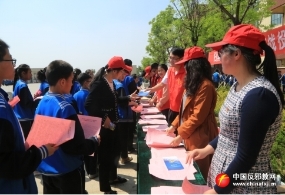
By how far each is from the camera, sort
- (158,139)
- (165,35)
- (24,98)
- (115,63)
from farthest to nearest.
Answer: (165,35)
(24,98)
(115,63)
(158,139)

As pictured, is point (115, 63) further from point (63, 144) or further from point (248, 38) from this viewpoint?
point (248, 38)

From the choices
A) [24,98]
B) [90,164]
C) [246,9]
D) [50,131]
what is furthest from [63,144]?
[246,9]

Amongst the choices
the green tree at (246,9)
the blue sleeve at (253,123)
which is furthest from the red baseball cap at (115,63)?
the green tree at (246,9)

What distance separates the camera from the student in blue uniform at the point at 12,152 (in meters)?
1.21

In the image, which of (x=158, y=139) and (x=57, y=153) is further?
(x=158, y=139)

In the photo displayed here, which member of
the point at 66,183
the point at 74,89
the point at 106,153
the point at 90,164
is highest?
the point at 74,89

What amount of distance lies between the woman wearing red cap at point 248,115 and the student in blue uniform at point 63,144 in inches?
35.9

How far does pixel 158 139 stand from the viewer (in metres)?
2.27

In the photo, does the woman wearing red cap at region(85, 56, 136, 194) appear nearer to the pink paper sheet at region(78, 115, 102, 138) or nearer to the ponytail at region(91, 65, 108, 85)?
the ponytail at region(91, 65, 108, 85)

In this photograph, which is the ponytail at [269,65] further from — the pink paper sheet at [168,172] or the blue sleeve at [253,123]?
the pink paper sheet at [168,172]

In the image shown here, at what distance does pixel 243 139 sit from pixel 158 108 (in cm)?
323

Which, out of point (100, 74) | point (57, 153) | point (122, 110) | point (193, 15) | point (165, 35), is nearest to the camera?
point (57, 153)

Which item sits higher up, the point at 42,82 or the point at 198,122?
the point at 42,82

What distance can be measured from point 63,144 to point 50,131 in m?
0.29
